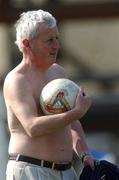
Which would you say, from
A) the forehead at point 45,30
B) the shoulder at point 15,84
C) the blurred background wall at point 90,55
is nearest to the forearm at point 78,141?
the shoulder at point 15,84

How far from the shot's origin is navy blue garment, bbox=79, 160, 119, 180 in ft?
20.8

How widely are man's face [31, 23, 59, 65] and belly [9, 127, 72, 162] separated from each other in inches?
16.2

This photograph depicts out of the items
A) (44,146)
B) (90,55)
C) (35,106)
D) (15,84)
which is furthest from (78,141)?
(90,55)

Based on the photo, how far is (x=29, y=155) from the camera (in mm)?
6207

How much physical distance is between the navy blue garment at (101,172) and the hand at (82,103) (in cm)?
43

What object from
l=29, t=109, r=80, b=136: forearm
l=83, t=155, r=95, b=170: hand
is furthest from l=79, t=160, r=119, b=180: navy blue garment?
l=29, t=109, r=80, b=136: forearm

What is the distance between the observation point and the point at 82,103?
19.9 feet

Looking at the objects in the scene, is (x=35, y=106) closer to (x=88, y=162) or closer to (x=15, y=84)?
(x=15, y=84)

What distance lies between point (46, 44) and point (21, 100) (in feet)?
1.11

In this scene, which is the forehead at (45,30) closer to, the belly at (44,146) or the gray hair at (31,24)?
the gray hair at (31,24)

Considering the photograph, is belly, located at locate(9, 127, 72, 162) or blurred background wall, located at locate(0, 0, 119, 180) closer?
belly, located at locate(9, 127, 72, 162)

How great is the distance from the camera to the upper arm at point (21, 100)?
6090mm

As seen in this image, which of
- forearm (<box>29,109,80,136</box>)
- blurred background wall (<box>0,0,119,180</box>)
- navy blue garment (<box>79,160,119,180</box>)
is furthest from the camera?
blurred background wall (<box>0,0,119,180</box>)

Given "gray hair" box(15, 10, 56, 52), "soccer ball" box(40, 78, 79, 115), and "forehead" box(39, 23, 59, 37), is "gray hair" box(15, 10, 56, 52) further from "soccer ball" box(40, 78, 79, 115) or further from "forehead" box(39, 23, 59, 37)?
"soccer ball" box(40, 78, 79, 115)
